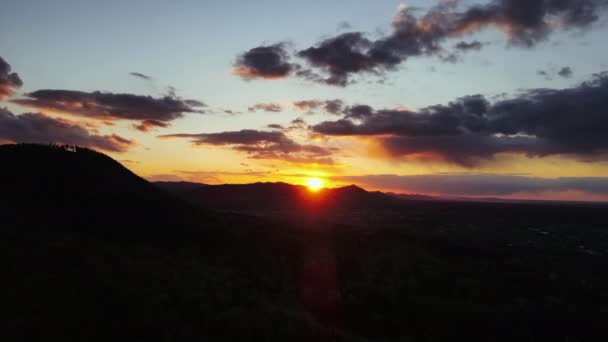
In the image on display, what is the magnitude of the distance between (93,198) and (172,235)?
8011 mm

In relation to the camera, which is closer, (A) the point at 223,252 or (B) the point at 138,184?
(A) the point at 223,252

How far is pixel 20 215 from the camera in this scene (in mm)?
24469

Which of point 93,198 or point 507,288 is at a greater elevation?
point 93,198

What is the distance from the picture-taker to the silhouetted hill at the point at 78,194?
85.8ft

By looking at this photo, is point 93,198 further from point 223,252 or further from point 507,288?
point 507,288

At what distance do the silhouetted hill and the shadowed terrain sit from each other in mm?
153

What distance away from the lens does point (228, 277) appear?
20422 mm

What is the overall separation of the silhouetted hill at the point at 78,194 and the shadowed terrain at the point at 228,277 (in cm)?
15

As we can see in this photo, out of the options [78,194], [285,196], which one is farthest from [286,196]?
[78,194]

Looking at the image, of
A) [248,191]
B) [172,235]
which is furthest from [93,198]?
[248,191]

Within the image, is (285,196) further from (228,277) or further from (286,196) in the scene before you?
(228,277)

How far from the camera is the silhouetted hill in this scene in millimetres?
26156

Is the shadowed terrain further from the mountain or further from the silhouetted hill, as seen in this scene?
the mountain

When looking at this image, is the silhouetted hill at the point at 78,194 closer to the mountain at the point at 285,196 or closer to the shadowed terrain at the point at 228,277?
the shadowed terrain at the point at 228,277
